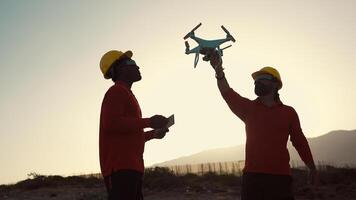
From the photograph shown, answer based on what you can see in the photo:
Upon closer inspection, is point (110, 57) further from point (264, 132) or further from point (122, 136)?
point (264, 132)

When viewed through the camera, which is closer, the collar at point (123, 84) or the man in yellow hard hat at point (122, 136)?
the man in yellow hard hat at point (122, 136)

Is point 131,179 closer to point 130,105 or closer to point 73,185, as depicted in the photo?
point 130,105

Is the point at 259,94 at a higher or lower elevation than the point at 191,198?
higher

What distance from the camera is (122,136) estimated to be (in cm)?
462

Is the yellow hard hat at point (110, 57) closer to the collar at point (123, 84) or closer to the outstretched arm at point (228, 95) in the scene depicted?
the collar at point (123, 84)

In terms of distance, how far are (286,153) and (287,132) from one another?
0.28 meters

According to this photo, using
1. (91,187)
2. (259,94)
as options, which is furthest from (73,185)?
(259,94)

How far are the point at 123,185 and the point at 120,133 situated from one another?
0.47 metres

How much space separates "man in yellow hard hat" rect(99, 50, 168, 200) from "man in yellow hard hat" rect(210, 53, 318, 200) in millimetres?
1324

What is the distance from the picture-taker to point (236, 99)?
588cm

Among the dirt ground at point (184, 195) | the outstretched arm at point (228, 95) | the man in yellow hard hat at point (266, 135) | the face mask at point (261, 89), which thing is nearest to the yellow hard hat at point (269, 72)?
the man in yellow hard hat at point (266, 135)

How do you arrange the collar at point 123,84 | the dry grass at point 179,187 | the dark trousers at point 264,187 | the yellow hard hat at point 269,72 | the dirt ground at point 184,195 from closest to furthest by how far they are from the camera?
the collar at point 123,84 < the dark trousers at point 264,187 < the yellow hard hat at point 269,72 < the dirt ground at point 184,195 < the dry grass at point 179,187

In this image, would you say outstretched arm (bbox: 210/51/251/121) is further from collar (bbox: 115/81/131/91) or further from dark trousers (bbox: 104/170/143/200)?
dark trousers (bbox: 104/170/143/200)

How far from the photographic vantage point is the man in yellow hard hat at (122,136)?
4.47 meters
